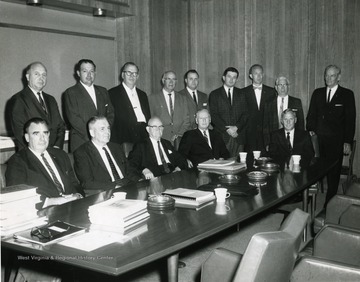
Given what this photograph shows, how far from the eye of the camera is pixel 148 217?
2.14 m

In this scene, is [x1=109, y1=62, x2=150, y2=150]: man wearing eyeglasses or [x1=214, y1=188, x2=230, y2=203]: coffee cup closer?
[x1=214, y1=188, x2=230, y2=203]: coffee cup

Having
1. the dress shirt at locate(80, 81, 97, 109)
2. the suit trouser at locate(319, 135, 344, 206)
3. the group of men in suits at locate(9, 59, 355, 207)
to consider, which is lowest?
the suit trouser at locate(319, 135, 344, 206)

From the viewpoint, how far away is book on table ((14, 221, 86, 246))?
1804 mm

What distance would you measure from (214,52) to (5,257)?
17.1 feet

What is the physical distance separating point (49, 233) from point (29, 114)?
2170mm

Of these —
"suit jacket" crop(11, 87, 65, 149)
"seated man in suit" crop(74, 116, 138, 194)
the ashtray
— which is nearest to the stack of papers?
the ashtray

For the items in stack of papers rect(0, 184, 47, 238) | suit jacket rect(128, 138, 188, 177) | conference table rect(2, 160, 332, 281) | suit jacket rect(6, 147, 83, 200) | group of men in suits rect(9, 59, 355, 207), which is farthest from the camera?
suit jacket rect(128, 138, 188, 177)

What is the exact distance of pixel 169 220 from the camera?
2.11 metres

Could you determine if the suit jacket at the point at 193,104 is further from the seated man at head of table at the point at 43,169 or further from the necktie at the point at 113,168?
the seated man at head of table at the point at 43,169

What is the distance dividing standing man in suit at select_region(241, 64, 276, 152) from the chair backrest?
13.3 ft

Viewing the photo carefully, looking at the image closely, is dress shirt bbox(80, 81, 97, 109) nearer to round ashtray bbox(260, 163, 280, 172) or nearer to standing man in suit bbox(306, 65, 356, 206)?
round ashtray bbox(260, 163, 280, 172)

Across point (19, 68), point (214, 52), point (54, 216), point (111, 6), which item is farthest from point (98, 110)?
point (214, 52)

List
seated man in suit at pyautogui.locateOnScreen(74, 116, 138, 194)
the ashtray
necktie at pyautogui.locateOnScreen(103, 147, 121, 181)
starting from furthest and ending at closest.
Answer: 1. necktie at pyautogui.locateOnScreen(103, 147, 121, 181)
2. seated man in suit at pyautogui.locateOnScreen(74, 116, 138, 194)
3. the ashtray

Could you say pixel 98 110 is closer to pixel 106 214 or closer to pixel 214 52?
pixel 106 214
